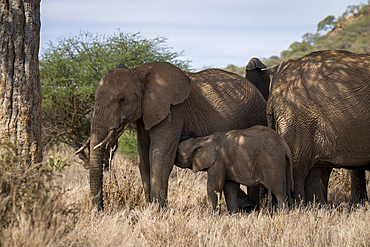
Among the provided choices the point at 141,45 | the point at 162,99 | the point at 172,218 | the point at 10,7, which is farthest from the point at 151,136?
the point at 141,45

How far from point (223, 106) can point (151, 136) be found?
130cm

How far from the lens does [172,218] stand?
491cm

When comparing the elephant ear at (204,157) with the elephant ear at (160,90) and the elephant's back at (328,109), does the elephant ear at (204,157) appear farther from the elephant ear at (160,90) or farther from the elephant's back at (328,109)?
the elephant's back at (328,109)

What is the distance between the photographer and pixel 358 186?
24.6 ft

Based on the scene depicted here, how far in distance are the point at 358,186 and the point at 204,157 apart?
3.55 metres

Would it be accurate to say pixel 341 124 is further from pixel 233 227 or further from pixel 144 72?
pixel 144 72

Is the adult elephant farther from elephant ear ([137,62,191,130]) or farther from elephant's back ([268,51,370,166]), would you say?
elephant's back ([268,51,370,166])

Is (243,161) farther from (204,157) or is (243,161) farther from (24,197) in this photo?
(24,197)

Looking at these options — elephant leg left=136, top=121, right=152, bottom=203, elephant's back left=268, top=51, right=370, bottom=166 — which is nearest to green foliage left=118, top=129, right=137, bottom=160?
elephant leg left=136, top=121, right=152, bottom=203

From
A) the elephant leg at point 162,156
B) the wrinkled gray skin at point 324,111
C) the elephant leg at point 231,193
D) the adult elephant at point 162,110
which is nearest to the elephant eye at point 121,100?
the adult elephant at point 162,110

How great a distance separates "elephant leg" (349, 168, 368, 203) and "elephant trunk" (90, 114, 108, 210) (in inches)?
189

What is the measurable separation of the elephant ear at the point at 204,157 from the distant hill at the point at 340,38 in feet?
134

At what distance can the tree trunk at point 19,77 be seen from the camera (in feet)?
16.3

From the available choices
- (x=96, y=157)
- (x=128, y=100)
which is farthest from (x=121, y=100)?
(x=96, y=157)
